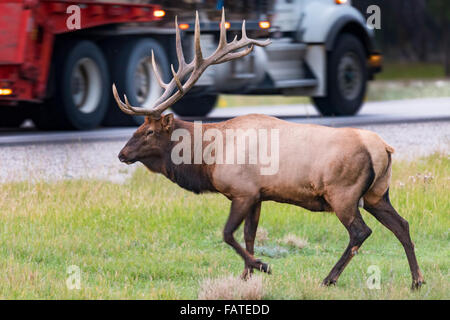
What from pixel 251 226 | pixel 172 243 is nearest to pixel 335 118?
pixel 172 243

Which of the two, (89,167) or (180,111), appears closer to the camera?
(89,167)

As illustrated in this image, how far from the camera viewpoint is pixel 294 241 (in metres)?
9.08

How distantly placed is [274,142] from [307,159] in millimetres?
→ 285

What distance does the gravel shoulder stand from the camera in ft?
37.2

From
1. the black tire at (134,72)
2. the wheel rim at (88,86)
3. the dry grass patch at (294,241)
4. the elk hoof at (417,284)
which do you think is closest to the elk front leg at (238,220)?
the elk hoof at (417,284)

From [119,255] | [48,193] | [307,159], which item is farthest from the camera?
[48,193]

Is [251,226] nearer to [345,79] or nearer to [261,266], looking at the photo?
[261,266]

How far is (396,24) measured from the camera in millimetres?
47812

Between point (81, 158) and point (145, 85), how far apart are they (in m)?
4.36

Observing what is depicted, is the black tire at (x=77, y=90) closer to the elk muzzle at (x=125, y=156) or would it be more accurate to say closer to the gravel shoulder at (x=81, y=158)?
the gravel shoulder at (x=81, y=158)

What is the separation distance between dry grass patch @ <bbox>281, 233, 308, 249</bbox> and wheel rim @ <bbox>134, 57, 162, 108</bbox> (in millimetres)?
7508

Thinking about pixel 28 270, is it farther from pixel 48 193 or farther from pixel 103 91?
pixel 103 91

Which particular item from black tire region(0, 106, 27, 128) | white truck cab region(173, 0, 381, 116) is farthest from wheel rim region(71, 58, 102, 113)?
white truck cab region(173, 0, 381, 116)

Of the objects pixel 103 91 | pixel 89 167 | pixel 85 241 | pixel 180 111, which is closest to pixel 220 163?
pixel 85 241
